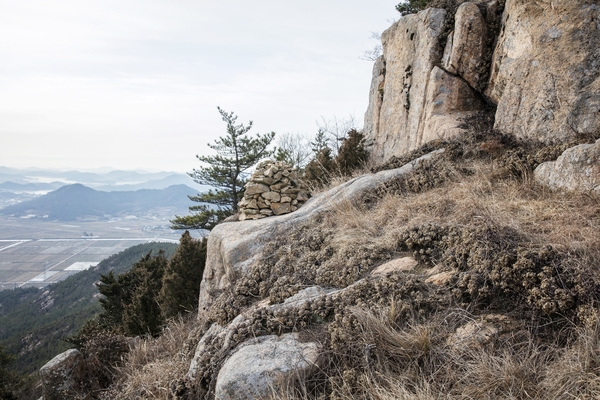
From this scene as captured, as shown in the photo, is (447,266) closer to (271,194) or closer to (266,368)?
(266,368)

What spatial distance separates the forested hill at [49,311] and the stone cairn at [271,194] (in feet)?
93.7

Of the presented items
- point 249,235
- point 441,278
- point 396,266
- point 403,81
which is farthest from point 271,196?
point 403,81

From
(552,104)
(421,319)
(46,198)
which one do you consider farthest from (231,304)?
(46,198)

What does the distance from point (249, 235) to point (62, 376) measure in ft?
14.5

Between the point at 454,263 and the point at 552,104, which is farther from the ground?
the point at 552,104

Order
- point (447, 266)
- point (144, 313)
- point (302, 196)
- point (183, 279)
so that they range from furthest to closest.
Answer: point (144, 313), point (183, 279), point (302, 196), point (447, 266)

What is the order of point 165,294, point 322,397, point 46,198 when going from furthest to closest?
point 46,198
point 165,294
point 322,397

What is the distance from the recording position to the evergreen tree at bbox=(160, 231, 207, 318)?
29.3 feet

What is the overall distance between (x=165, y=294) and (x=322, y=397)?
8182 millimetres

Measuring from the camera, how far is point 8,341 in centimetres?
3438

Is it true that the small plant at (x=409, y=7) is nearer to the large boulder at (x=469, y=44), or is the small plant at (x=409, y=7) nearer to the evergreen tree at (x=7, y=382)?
the large boulder at (x=469, y=44)

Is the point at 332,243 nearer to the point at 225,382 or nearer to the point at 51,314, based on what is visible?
the point at 225,382

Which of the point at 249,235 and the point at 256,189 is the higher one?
the point at 256,189

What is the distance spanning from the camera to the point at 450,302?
275 centimetres
